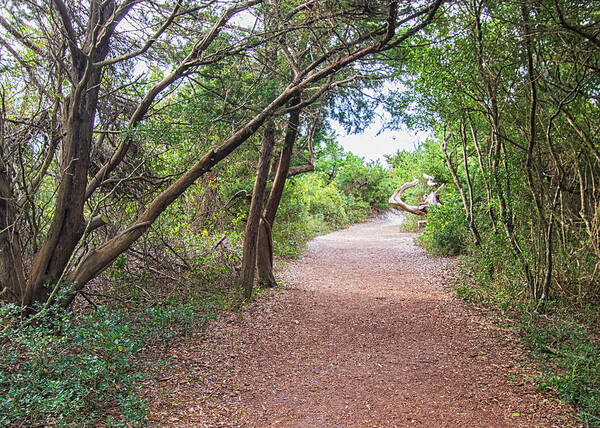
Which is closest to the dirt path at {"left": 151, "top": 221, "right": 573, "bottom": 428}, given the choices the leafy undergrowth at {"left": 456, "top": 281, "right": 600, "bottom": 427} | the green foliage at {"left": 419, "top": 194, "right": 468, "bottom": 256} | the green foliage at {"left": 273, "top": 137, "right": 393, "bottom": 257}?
the leafy undergrowth at {"left": 456, "top": 281, "right": 600, "bottom": 427}

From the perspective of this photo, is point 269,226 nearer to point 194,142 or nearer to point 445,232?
point 194,142

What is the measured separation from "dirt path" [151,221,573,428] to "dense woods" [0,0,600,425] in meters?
0.51

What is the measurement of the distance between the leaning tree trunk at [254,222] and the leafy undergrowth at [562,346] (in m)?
3.67

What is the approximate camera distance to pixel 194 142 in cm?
582

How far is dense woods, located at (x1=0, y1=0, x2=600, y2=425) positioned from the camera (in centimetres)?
434

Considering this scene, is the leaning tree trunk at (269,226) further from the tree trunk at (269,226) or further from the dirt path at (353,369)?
the dirt path at (353,369)

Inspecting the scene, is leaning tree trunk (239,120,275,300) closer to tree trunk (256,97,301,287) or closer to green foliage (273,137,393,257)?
tree trunk (256,97,301,287)

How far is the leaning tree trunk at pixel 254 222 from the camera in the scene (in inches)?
286

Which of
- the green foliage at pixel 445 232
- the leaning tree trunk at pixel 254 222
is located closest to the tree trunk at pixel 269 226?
the leaning tree trunk at pixel 254 222

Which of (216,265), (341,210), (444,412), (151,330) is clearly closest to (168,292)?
(216,265)

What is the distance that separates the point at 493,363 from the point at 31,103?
6.08 meters

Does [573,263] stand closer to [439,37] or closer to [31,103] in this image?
[439,37]

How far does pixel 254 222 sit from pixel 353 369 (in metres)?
3.30

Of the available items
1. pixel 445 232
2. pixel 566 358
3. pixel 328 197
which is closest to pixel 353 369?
pixel 566 358
